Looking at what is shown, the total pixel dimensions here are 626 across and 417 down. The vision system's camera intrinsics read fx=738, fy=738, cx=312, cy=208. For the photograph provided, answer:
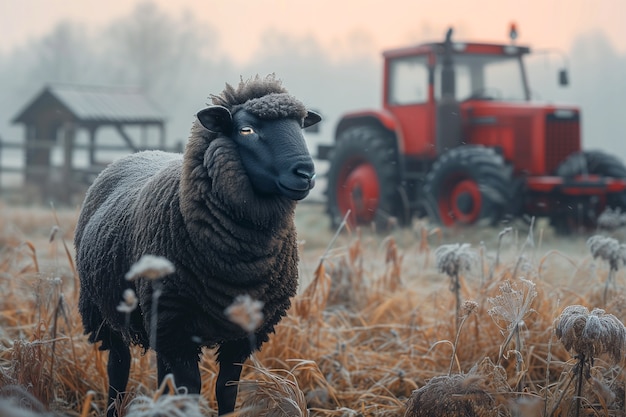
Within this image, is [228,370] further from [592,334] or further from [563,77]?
[563,77]

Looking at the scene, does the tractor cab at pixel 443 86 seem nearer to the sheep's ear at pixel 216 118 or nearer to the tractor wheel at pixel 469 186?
the tractor wheel at pixel 469 186

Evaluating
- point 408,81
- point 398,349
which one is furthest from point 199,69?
point 398,349

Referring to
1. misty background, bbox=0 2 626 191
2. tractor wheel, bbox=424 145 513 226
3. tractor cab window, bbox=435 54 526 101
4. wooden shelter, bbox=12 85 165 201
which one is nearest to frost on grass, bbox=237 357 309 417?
tractor wheel, bbox=424 145 513 226

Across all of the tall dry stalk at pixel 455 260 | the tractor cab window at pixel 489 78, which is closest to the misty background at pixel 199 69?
the tractor cab window at pixel 489 78

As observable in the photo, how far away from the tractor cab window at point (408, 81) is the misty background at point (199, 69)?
60.2 ft

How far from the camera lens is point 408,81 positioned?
1016cm

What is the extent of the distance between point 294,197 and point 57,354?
1.73m

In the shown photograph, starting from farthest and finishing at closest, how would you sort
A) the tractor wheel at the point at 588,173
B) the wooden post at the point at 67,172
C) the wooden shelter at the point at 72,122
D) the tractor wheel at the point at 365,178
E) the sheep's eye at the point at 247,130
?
the wooden shelter at the point at 72,122 < the wooden post at the point at 67,172 < the tractor wheel at the point at 365,178 < the tractor wheel at the point at 588,173 < the sheep's eye at the point at 247,130

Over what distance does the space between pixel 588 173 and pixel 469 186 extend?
198cm

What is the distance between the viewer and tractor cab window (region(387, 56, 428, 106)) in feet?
32.3

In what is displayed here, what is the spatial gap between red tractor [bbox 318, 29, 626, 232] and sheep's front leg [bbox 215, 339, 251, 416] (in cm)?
581

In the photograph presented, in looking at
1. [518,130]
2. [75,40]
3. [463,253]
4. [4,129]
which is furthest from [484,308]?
[4,129]

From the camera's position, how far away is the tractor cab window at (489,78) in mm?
9797

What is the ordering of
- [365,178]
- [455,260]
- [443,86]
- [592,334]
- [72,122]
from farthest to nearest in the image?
[72,122], [365,178], [443,86], [455,260], [592,334]
